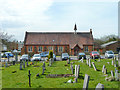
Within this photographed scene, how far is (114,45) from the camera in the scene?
63344 millimetres

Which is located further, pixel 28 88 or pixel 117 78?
pixel 117 78

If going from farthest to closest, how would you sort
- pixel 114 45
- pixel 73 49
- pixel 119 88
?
pixel 114 45 < pixel 73 49 < pixel 119 88

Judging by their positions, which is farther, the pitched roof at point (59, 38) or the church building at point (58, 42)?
the pitched roof at point (59, 38)

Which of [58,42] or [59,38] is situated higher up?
[59,38]

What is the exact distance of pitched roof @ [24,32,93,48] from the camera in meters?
58.5

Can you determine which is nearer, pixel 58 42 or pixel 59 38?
pixel 58 42

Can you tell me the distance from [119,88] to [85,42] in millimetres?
49149

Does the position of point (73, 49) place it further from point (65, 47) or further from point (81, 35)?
point (81, 35)

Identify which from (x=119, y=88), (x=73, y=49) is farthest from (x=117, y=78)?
(x=73, y=49)

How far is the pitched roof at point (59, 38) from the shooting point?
5850 centimetres

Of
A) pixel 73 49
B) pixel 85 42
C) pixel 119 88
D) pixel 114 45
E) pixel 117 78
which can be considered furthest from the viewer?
pixel 114 45

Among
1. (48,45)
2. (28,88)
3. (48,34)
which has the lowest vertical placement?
(28,88)

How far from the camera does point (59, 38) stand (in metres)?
60.1

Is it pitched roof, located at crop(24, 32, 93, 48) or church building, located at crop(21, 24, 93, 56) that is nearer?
church building, located at crop(21, 24, 93, 56)
